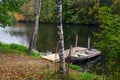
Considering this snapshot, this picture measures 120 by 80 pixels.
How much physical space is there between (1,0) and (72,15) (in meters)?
62.0

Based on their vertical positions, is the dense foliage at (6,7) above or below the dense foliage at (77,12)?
above

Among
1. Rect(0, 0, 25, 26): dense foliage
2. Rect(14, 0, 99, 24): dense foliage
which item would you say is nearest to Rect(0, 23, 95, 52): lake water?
Rect(14, 0, 99, 24): dense foliage

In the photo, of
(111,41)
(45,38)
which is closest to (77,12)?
(45,38)

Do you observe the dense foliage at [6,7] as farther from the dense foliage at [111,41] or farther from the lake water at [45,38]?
the lake water at [45,38]

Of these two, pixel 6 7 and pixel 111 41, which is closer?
pixel 111 41

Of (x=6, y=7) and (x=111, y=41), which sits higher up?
(x=6, y=7)

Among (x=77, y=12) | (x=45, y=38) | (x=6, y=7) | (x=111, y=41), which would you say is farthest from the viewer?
(x=77, y=12)

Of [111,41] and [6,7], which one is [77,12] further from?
[111,41]

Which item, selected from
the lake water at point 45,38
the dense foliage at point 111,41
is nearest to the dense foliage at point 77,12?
the lake water at point 45,38

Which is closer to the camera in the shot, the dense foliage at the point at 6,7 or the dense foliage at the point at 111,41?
the dense foliage at the point at 111,41

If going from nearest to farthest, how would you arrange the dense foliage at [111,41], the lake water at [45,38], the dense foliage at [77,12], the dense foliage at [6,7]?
the dense foliage at [111,41] → the dense foliage at [6,7] → the lake water at [45,38] → the dense foliage at [77,12]

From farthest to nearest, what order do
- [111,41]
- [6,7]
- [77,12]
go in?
[77,12] → [6,7] → [111,41]

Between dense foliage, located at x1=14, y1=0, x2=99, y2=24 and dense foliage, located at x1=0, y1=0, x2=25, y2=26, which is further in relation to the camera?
dense foliage, located at x1=14, y1=0, x2=99, y2=24

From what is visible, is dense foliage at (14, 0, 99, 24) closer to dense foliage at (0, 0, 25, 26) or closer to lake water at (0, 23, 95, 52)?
lake water at (0, 23, 95, 52)
